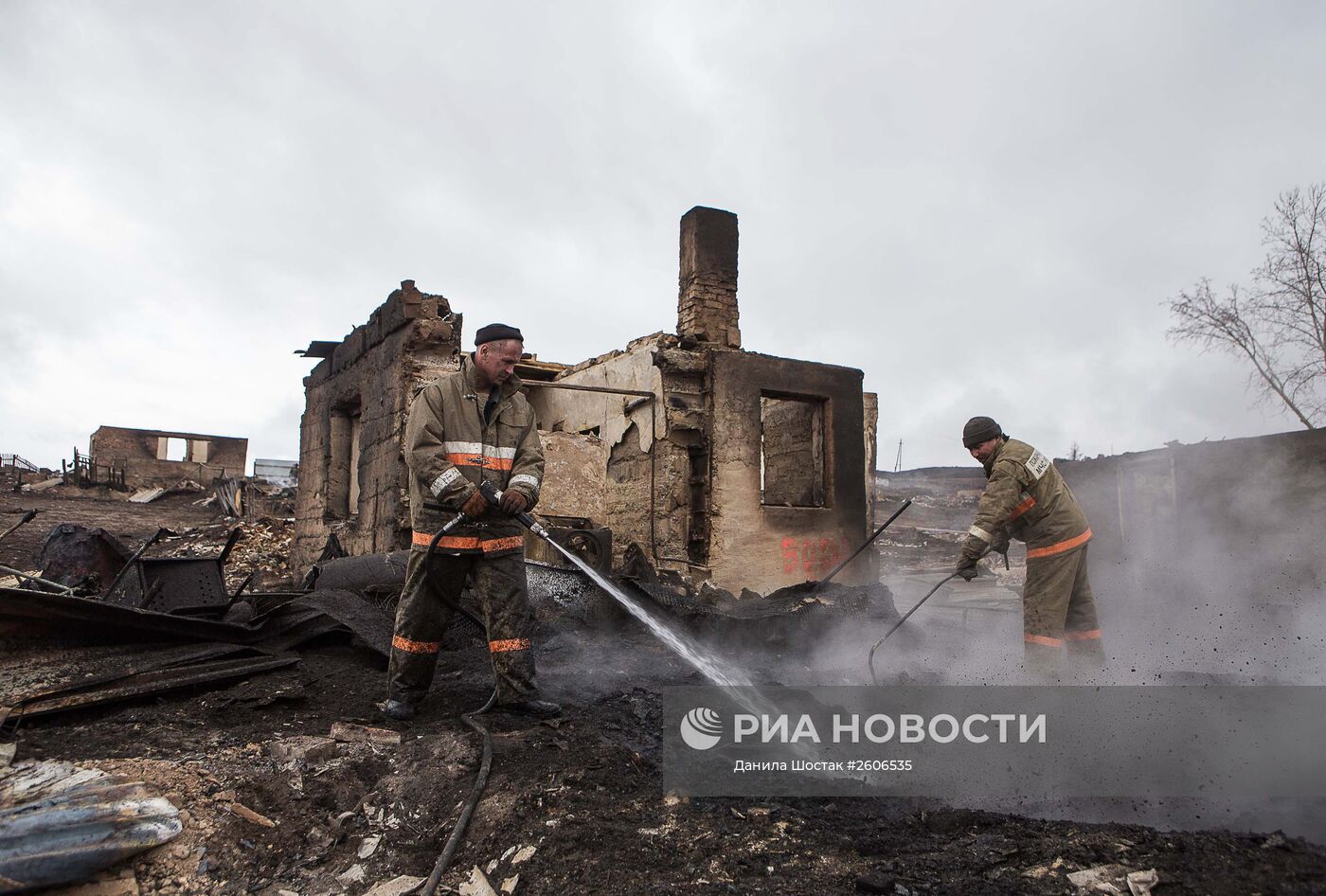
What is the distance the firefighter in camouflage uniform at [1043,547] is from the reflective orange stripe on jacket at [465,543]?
299cm

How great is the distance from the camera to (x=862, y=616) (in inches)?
264

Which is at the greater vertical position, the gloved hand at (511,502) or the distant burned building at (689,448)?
the distant burned building at (689,448)

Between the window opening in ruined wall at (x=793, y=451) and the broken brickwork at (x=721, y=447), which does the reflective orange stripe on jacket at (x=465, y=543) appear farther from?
the window opening in ruined wall at (x=793, y=451)

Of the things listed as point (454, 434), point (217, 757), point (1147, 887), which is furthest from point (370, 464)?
point (1147, 887)

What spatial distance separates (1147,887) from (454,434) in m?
3.46

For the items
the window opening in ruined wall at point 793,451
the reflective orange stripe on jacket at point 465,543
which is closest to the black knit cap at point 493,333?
the reflective orange stripe on jacket at point 465,543

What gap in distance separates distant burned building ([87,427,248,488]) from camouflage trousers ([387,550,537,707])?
30.6 meters

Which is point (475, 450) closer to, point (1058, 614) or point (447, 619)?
point (447, 619)

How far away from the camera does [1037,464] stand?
516 centimetres

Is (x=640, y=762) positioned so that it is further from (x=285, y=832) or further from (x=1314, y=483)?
(x=1314, y=483)

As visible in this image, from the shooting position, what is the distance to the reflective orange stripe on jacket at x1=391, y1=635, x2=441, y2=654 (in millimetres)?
3971

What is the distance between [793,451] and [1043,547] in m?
6.45

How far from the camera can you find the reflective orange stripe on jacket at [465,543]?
3990 mm

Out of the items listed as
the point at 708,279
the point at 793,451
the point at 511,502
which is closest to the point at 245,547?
the point at 708,279
